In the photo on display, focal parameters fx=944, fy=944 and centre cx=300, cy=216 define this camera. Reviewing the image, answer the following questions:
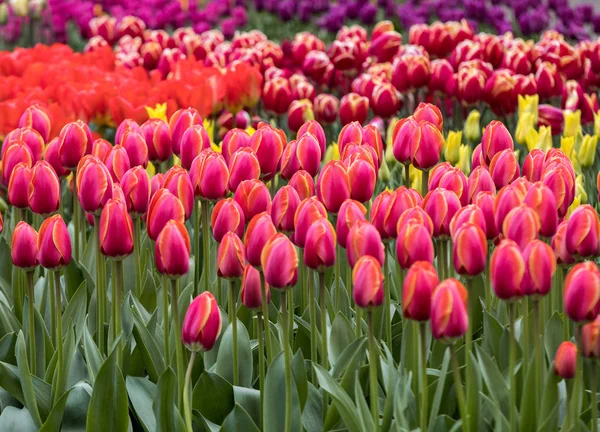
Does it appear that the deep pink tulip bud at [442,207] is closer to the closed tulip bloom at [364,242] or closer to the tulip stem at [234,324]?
the closed tulip bloom at [364,242]

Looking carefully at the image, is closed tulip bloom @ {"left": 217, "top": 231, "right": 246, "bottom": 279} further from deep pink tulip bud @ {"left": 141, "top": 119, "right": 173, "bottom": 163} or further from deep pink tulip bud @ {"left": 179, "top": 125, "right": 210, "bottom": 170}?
deep pink tulip bud @ {"left": 141, "top": 119, "right": 173, "bottom": 163}

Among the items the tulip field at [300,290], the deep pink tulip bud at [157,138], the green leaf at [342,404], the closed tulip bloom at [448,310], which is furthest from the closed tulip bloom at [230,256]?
the deep pink tulip bud at [157,138]

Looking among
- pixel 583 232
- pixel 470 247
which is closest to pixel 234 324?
pixel 470 247

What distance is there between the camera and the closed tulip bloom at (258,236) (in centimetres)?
177

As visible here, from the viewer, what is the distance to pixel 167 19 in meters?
9.33

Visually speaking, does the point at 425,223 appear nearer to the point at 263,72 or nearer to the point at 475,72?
the point at 475,72

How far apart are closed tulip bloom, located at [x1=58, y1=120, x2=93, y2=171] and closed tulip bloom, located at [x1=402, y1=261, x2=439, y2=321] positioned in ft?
3.86

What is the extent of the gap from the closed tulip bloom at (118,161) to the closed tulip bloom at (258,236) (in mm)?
598

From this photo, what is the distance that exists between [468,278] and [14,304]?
144 centimetres

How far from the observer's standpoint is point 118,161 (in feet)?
7.48

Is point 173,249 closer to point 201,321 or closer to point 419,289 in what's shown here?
point 201,321

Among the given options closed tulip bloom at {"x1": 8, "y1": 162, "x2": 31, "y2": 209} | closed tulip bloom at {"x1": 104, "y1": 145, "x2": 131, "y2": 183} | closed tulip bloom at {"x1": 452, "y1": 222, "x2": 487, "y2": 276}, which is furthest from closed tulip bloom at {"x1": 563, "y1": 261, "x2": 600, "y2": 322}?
closed tulip bloom at {"x1": 8, "y1": 162, "x2": 31, "y2": 209}

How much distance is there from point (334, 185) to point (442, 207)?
252mm

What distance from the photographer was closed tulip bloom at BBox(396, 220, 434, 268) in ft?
5.40
